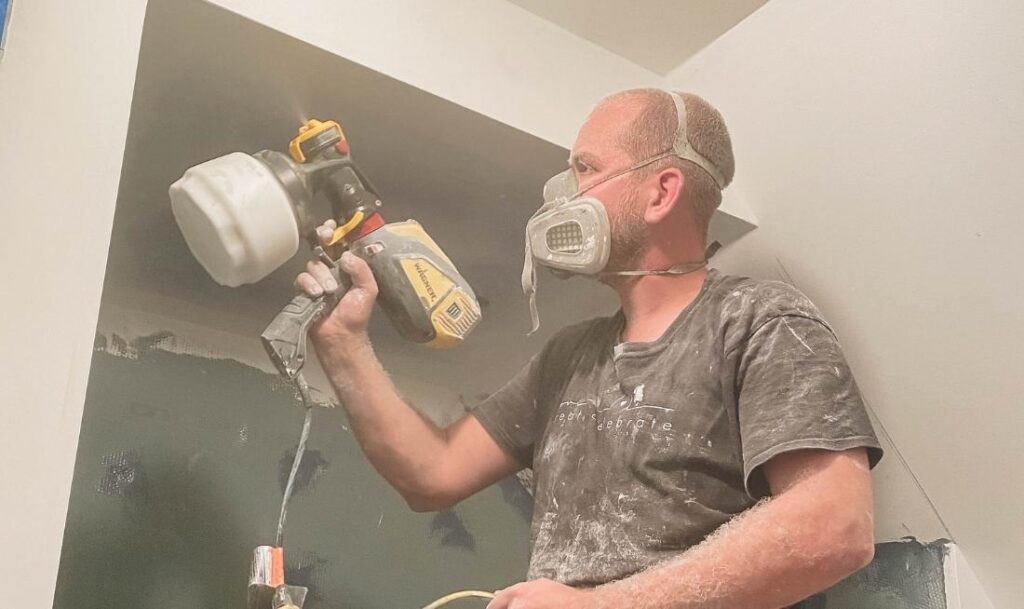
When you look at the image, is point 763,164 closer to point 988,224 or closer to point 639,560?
point 988,224

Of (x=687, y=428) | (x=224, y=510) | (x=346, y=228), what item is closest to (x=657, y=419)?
(x=687, y=428)

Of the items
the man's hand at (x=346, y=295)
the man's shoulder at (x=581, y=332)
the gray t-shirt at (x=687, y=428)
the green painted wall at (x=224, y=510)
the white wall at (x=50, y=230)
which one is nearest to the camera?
the white wall at (x=50, y=230)

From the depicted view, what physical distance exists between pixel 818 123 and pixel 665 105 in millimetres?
269

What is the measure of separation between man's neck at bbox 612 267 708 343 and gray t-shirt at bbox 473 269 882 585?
0.03 m

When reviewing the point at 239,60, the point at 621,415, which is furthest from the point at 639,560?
the point at 239,60

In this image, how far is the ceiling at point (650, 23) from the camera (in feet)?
5.14

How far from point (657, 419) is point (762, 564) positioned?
0.84ft

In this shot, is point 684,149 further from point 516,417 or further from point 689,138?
point 516,417

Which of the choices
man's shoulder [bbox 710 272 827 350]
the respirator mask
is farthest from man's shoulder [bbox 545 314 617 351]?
man's shoulder [bbox 710 272 827 350]

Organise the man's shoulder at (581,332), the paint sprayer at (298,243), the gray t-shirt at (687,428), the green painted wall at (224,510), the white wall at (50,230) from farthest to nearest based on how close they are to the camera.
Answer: the green painted wall at (224,510)
the man's shoulder at (581,332)
the paint sprayer at (298,243)
the gray t-shirt at (687,428)
the white wall at (50,230)

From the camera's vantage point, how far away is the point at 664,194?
4.22 ft

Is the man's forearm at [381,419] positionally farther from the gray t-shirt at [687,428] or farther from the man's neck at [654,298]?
the man's neck at [654,298]

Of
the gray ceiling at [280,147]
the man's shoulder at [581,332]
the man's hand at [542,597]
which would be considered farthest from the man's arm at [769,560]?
the gray ceiling at [280,147]

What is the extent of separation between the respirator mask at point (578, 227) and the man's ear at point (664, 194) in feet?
0.09
